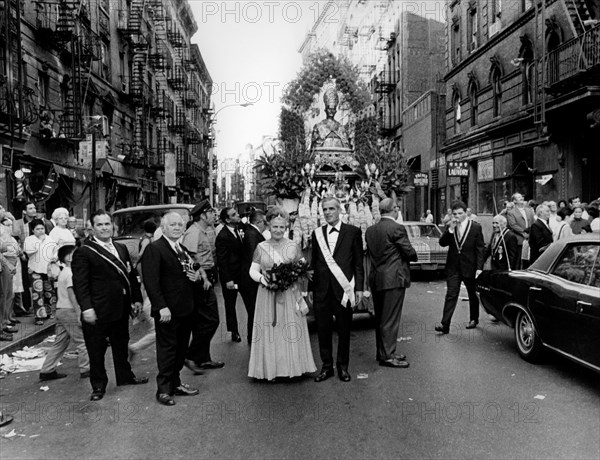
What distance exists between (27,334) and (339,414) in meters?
5.38

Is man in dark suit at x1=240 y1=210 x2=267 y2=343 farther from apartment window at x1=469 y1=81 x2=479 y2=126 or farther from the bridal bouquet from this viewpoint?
apartment window at x1=469 y1=81 x2=479 y2=126

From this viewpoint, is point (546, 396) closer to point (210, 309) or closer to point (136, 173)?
point (210, 309)

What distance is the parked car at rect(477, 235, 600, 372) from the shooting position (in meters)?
5.23

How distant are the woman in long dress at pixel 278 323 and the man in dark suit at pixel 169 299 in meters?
0.74

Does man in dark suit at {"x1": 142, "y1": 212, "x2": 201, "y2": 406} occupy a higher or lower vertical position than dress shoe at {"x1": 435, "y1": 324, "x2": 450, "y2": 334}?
higher

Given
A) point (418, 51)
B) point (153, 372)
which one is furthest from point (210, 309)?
point (418, 51)

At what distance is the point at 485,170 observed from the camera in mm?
24359

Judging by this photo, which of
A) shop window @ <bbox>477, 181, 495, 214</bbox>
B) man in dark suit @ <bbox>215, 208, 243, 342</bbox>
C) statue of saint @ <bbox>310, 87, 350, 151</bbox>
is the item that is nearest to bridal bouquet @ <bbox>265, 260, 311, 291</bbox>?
man in dark suit @ <bbox>215, 208, 243, 342</bbox>

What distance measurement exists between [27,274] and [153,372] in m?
4.96

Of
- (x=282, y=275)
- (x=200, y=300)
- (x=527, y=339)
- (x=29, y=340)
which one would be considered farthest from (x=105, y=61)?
(x=527, y=339)

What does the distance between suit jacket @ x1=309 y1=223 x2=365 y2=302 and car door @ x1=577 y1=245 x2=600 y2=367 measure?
213cm

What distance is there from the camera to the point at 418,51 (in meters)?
39.6

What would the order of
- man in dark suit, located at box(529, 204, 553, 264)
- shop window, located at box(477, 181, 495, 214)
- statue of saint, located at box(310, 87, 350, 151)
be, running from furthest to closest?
shop window, located at box(477, 181, 495, 214) < statue of saint, located at box(310, 87, 350, 151) < man in dark suit, located at box(529, 204, 553, 264)

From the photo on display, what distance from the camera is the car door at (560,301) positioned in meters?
5.48
